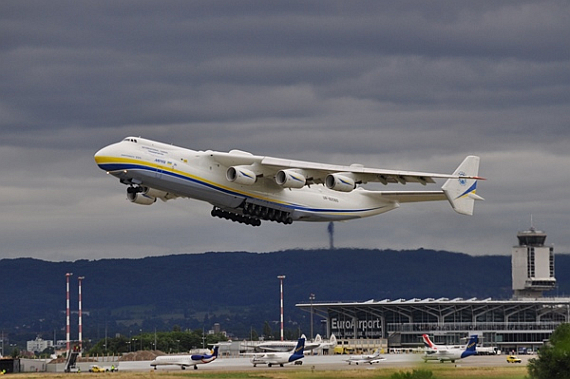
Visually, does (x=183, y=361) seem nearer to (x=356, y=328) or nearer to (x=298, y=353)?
(x=298, y=353)

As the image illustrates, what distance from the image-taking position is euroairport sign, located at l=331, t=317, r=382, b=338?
12250cm

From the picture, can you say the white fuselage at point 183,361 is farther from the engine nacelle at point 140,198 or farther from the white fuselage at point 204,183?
the white fuselage at point 204,183

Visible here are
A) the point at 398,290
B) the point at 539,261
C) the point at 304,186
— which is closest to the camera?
the point at 304,186

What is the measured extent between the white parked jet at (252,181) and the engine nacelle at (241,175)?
0.02 metres

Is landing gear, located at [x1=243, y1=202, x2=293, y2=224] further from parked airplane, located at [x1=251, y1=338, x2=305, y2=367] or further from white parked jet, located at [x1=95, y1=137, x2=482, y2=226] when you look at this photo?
parked airplane, located at [x1=251, y1=338, x2=305, y2=367]

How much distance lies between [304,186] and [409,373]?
57.0 feet

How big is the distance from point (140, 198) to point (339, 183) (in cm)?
892

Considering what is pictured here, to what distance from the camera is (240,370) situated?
6406cm

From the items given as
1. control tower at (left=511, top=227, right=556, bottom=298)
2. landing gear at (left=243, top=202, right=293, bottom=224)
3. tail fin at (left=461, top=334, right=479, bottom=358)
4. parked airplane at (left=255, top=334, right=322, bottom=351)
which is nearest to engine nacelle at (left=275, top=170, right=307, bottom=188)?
→ landing gear at (left=243, top=202, right=293, bottom=224)

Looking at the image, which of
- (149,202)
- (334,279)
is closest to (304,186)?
(149,202)

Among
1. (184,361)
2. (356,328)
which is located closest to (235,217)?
(184,361)

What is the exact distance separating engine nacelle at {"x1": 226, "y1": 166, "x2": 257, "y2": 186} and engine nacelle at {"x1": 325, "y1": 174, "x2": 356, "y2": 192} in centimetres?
309

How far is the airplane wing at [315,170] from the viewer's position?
4653cm

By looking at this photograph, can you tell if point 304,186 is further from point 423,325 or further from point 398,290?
point 398,290
